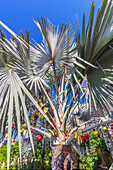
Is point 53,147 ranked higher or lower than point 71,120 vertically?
lower

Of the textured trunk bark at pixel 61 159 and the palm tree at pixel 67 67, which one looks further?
the textured trunk bark at pixel 61 159

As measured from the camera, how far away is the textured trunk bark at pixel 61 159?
4.71 ft

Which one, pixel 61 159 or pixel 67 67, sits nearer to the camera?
pixel 61 159

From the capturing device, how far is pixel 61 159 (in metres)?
1.45

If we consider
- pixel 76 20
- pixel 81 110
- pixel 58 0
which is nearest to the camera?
pixel 76 20

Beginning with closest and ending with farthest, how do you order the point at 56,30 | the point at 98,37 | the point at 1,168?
the point at 98,37 < the point at 56,30 < the point at 1,168

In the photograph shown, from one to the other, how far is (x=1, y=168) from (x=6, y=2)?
15.2ft

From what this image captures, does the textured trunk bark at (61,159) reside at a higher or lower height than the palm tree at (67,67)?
lower

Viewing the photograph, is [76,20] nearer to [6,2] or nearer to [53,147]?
[53,147]

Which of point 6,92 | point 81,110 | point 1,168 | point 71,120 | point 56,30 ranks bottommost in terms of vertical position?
point 1,168

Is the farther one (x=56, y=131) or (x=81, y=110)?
(x=81, y=110)

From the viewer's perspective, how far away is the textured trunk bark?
1.44 m

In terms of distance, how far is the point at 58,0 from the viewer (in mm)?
3365

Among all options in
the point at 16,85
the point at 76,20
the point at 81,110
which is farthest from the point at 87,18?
the point at 81,110
